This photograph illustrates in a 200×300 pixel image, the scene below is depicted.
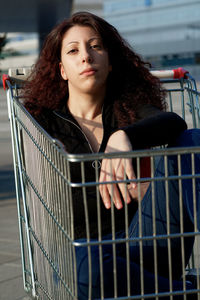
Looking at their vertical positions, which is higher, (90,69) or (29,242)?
(90,69)

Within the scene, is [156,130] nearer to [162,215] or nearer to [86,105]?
[162,215]

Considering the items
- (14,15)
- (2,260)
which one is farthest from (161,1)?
(2,260)

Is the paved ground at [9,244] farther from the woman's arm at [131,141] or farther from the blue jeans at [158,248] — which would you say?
the woman's arm at [131,141]

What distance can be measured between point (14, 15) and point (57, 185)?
30.9 meters

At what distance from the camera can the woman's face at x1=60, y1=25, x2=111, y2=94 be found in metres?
2.46

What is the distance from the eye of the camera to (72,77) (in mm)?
2518

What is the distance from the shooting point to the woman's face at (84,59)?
246 centimetres

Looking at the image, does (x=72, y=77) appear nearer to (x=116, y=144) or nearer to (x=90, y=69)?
(x=90, y=69)

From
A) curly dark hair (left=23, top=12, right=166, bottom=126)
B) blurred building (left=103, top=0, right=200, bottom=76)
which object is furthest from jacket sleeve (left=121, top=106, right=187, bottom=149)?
blurred building (left=103, top=0, right=200, bottom=76)

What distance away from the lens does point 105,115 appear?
269cm

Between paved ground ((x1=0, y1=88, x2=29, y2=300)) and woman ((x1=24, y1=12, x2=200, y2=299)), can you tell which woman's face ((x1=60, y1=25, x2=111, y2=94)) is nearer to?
woman ((x1=24, y1=12, x2=200, y2=299))

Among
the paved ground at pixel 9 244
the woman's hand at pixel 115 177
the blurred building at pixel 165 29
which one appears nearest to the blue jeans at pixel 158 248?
the woman's hand at pixel 115 177

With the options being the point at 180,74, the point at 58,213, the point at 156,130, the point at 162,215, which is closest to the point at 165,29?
the point at 180,74

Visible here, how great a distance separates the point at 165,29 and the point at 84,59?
71.4m
